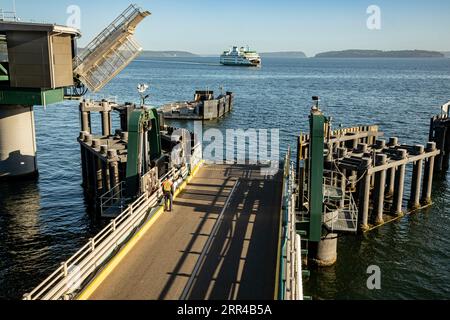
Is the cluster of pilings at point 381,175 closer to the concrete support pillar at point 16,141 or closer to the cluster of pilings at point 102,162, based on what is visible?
the cluster of pilings at point 102,162

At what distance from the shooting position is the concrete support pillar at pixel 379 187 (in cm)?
2822

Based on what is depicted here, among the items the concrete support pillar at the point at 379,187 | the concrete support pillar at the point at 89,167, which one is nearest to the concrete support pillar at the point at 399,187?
the concrete support pillar at the point at 379,187

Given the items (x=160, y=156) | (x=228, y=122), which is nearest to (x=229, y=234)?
(x=160, y=156)

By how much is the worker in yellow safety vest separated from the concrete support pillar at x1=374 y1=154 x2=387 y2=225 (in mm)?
14231

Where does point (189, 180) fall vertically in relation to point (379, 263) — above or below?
above

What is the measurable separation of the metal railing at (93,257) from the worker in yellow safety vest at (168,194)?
0.43m

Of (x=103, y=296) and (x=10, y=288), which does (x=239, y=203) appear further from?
(x=10, y=288)

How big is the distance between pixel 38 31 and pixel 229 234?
23080mm

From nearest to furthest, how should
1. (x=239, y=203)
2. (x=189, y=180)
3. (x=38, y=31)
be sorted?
(x=239, y=203), (x=189, y=180), (x=38, y=31)

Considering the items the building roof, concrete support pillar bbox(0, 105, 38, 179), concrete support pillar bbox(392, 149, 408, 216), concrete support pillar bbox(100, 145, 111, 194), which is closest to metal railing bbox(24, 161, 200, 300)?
concrete support pillar bbox(100, 145, 111, 194)

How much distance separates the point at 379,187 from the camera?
93.3 feet

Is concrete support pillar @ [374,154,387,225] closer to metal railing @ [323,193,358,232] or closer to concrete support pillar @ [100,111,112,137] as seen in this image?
metal railing @ [323,193,358,232]

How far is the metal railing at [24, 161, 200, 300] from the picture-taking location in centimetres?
1231
